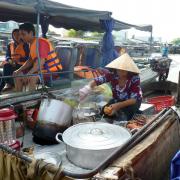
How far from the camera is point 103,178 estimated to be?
1702 mm

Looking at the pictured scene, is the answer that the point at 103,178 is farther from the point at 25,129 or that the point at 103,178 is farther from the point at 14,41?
the point at 14,41

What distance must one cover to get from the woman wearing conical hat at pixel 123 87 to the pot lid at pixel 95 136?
0.99 metres

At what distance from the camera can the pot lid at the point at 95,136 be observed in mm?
2246

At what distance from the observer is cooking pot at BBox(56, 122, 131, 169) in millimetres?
2199

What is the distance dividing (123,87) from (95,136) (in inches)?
64.9

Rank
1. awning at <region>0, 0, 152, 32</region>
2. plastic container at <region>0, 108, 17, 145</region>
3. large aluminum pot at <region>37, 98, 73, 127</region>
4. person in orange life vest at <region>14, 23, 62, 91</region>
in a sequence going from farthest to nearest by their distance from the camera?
person in orange life vest at <region>14, 23, 62, 91</region> < awning at <region>0, 0, 152, 32</region> < large aluminum pot at <region>37, 98, 73, 127</region> < plastic container at <region>0, 108, 17, 145</region>

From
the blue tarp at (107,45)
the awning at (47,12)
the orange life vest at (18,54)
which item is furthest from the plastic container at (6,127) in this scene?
the blue tarp at (107,45)

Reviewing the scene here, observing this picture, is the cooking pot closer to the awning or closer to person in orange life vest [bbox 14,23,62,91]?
person in orange life vest [bbox 14,23,62,91]

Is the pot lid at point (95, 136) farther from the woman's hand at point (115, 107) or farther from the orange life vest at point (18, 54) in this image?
the orange life vest at point (18, 54)

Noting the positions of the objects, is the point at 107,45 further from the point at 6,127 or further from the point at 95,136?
the point at 95,136

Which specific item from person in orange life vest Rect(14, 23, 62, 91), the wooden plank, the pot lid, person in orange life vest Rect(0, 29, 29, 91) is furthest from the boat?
person in orange life vest Rect(0, 29, 29, 91)

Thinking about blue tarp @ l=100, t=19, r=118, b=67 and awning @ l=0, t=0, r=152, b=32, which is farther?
blue tarp @ l=100, t=19, r=118, b=67

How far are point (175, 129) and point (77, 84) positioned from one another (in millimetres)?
2883

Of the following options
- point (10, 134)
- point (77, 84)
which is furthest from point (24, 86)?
point (10, 134)
